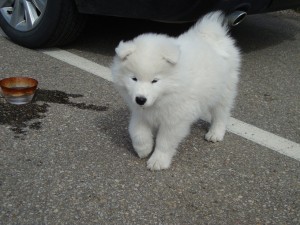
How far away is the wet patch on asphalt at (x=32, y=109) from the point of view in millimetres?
3219

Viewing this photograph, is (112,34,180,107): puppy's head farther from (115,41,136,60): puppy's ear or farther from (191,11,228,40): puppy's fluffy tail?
(191,11,228,40): puppy's fluffy tail

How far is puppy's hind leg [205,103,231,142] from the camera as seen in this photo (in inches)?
128

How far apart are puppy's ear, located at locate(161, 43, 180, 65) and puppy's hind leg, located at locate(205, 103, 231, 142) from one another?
873mm

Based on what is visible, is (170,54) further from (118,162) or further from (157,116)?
(118,162)

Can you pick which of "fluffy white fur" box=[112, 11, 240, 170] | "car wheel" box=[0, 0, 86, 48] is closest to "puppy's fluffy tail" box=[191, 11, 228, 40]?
"fluffy white fur" box=[112, 11, 240, 170]

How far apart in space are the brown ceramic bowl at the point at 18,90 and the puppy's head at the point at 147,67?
123 cm

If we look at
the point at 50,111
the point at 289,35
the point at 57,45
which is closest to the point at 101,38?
the point at 57,45

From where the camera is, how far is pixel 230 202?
2555mm

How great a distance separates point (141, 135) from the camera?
2846 millimetres

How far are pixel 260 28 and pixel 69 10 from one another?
3090 millimetres

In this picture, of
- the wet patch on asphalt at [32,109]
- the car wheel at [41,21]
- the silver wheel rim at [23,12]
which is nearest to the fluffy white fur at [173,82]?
the wet patch on asphalt at [32,109]

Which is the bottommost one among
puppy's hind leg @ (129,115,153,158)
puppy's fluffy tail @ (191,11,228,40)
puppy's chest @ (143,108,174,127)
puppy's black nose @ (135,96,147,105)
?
puppy's hind leg @ (129,115,153,158)

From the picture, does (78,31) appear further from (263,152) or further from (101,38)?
(263,152)

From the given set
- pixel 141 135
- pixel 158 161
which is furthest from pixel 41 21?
pixel 158 161
